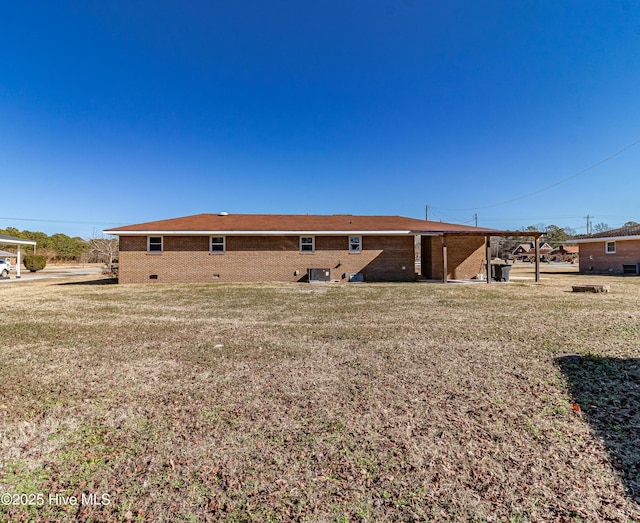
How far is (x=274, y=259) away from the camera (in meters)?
18.1

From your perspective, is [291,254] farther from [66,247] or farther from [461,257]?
[66,247]

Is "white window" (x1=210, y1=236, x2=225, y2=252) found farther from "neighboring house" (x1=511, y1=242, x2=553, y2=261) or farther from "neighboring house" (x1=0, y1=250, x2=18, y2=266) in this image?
"neighboring house" (x1=511, y1=242, x2=553, y2=261)

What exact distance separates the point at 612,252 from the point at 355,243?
19.1 metres

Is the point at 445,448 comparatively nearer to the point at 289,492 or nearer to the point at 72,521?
the point at 289,492

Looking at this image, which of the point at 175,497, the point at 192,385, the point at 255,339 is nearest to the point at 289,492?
the point at 175,497

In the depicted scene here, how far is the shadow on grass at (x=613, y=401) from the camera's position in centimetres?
246

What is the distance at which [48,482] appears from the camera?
7.48 ft

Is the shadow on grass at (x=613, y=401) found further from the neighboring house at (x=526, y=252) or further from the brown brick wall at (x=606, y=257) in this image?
the neighboring house at (x=526, y=252)

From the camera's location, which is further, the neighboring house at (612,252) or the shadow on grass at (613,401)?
the neighboring house at (612,252)

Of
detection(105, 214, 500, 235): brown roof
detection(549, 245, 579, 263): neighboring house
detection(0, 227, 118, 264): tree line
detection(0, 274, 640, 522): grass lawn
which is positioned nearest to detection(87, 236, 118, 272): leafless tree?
detection(0, 227, 118, 264): tree line

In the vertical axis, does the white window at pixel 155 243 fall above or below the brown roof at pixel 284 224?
below

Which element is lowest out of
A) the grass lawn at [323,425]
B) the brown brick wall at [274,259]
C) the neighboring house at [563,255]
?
the grass lawn at [323,425]

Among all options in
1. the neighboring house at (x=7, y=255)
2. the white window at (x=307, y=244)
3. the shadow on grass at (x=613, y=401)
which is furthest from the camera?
the neighboring house at (x=7, y=255)

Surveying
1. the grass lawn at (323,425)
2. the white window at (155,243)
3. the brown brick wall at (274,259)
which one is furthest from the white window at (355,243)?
the grass lawn at (323,425)
